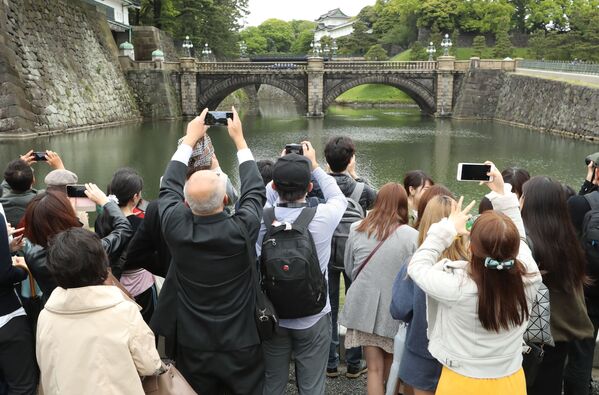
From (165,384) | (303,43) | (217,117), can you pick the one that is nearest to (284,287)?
(165,384)

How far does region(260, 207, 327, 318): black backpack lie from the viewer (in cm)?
256

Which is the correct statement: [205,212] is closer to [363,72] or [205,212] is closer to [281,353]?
[281,353]

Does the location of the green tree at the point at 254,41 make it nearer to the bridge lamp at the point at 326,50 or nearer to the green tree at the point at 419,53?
the bridge lamp at the point at 326,50

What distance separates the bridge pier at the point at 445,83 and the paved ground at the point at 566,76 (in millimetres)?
4050

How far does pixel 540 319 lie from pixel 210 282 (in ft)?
5.36

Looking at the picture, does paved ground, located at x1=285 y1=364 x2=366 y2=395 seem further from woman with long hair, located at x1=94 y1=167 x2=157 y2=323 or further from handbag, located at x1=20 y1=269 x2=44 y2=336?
handbag, located at x1=20 y1=269 x2=44 y2=336

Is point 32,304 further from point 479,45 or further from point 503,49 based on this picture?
point 479,45

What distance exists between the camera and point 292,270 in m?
2.56

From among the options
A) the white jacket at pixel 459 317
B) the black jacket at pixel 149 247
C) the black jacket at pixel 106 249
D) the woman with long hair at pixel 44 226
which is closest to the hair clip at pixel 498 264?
the white jacket at pixel 459 317

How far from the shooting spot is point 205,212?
2.42 meters

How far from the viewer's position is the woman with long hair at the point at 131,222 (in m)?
3.26

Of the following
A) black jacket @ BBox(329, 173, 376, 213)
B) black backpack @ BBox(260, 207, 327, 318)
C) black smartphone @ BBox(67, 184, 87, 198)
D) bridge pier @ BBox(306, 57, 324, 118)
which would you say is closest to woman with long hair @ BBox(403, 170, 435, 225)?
black jacket @ BBox(329, 173, 376, 213)

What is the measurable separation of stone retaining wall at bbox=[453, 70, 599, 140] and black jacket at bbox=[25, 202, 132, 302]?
2239 centimetres

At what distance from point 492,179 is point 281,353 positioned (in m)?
1.46
